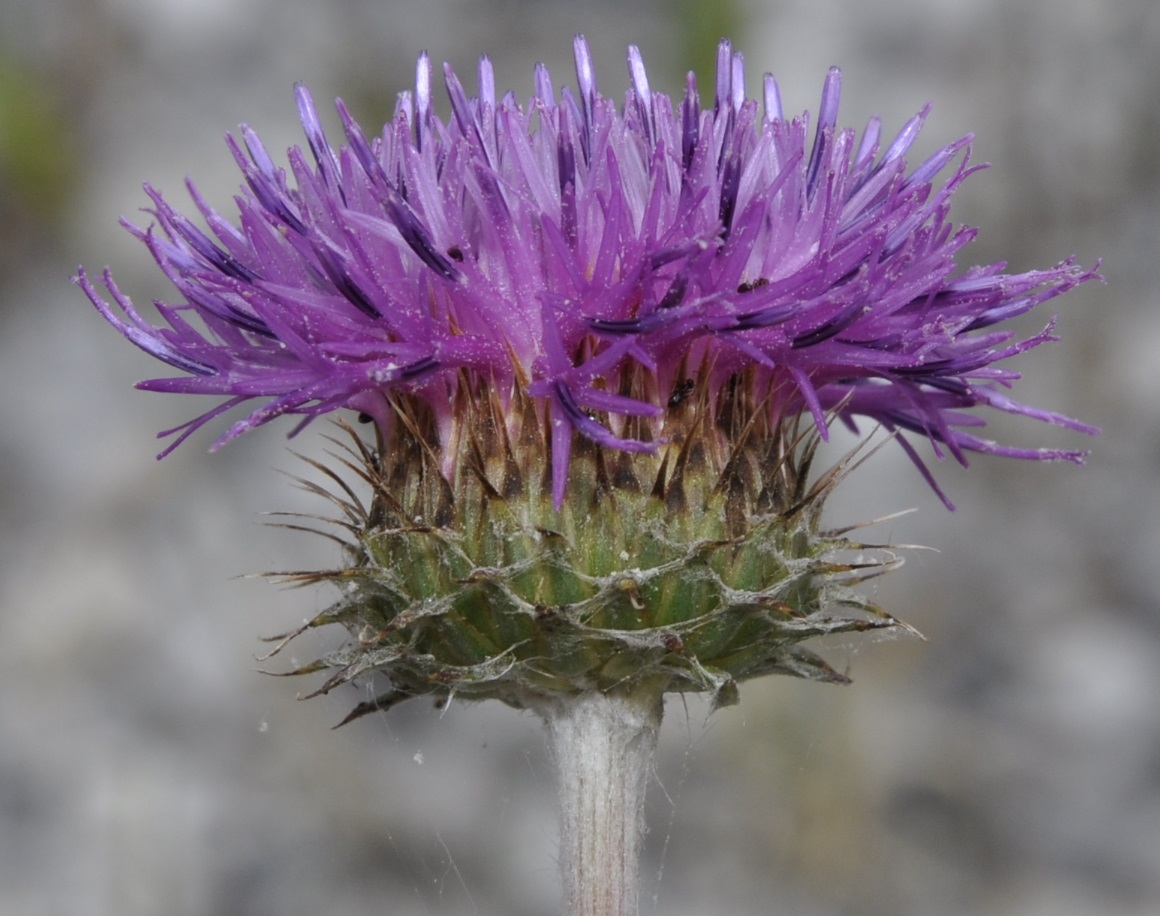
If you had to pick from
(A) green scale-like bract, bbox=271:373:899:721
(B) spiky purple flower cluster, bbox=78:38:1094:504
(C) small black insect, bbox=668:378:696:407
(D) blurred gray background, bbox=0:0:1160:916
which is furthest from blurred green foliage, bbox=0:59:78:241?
(C) small black insect, bbox=668:378:696:407

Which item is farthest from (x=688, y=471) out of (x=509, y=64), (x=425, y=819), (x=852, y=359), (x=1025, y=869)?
(x=509, y=64)

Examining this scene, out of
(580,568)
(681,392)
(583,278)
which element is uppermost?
(583,278)

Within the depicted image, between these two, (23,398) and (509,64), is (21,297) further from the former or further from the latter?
(509,64)

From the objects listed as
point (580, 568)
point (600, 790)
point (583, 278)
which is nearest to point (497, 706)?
point (600, 790)

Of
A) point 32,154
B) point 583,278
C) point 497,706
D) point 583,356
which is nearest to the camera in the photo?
point 583,278

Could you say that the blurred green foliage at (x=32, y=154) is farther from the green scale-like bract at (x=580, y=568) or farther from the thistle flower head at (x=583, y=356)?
the green scale-like bract at (x=580, y=568)

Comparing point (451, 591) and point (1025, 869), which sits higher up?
point (451, 591)

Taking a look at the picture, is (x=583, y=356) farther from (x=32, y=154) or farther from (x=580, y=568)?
(x=32, y=154)
